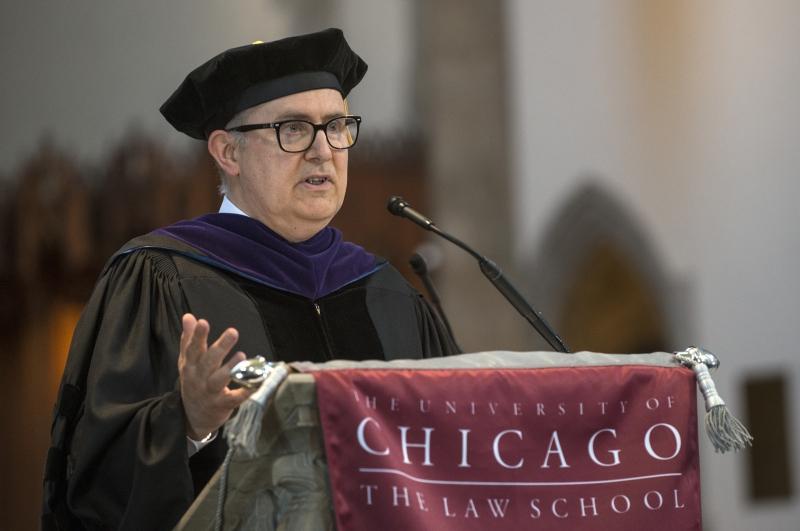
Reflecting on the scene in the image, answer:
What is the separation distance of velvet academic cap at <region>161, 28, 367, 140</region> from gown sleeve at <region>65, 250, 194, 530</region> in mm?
411

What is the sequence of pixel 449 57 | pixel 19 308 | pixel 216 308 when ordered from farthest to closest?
pixel 449 57, pixel 19 308, pixel 216 308

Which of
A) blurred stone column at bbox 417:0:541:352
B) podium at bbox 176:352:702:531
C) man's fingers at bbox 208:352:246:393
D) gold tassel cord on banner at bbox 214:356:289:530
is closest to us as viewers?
gold tassel cord on banner at bbox 214:356:289:530

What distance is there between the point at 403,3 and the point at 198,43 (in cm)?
202

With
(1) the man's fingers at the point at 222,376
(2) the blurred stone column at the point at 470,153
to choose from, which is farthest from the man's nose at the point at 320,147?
(2) the blurred stone column at the point at 470,153

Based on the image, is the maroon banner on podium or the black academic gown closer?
the maroon banner on podium

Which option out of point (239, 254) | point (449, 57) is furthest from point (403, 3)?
point (239, 254)

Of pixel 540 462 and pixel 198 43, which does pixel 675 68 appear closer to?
pixel 198 43

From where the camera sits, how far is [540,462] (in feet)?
6.84

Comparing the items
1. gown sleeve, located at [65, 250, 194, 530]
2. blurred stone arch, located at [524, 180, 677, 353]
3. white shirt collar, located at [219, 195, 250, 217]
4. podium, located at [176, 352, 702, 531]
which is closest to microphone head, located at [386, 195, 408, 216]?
white shirt collar, located at [219, 195, 250, 217]

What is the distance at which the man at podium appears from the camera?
2580mm

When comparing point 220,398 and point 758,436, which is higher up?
point 220,398

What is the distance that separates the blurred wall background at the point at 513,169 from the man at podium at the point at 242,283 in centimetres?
503

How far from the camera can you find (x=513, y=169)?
10547mm

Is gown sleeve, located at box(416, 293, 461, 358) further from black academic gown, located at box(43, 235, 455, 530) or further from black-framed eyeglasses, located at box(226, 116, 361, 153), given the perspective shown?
black-framed eyeglasses, located at box(226, 116, 361, 153)
